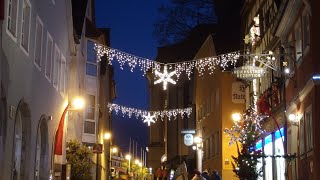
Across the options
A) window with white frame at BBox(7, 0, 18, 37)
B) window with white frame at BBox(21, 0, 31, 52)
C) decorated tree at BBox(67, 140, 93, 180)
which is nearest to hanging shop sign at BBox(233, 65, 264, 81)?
window with white frame at BBox(21, 0, 31, 52)

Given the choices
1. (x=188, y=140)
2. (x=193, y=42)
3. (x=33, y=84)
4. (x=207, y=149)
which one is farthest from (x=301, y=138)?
(x=193, y=42)

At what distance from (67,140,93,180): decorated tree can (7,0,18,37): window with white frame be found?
1405cm

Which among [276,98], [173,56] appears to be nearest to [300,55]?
[276,98]

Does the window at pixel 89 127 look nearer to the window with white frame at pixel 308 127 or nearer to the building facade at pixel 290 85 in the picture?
the building facade at pixel 290 85

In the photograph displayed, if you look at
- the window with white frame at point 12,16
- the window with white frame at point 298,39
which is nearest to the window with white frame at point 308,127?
the window with white frame at point 298,39

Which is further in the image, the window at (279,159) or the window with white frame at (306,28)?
the window at (279,159)

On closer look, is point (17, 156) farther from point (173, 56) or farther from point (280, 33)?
point (173, 56)

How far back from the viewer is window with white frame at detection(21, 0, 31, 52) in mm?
17766

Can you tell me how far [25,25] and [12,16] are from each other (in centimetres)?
170

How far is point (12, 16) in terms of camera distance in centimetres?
1641

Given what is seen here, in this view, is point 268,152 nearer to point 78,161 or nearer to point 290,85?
point 290,85

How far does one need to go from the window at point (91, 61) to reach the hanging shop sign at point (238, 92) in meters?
11.2

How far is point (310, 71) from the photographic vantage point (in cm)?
1830

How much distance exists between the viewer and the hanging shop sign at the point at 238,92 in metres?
37.3
